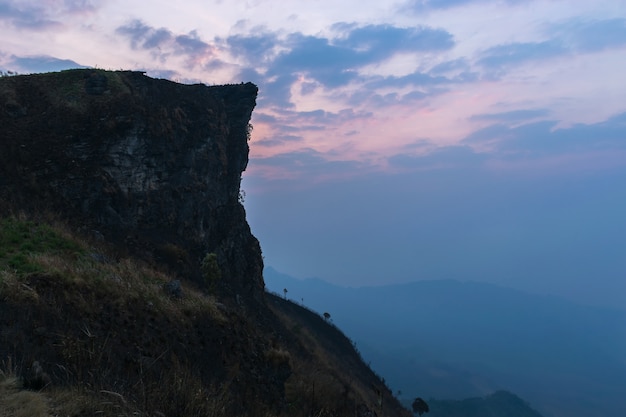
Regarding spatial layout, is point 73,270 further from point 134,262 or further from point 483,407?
point 483,407

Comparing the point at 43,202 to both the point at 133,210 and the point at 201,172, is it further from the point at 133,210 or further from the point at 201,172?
the point at 201,172

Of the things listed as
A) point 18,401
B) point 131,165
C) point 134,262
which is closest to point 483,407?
point 131,165

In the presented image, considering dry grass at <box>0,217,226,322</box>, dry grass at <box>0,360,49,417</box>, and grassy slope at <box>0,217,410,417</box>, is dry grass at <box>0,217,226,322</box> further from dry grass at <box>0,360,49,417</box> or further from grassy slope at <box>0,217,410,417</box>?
dry grass at <box>0,360,49,417</box>

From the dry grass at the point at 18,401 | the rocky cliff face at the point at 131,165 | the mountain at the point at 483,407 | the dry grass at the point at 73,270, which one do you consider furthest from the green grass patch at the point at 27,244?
the mountain at the point at 483,407

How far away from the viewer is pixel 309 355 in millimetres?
36406

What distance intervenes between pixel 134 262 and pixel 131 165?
36.9ft

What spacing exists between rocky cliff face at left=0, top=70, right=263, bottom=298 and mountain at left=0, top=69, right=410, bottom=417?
0.11 meters

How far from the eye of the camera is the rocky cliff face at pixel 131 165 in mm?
24578

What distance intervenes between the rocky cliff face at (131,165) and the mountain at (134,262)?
0.11 meters

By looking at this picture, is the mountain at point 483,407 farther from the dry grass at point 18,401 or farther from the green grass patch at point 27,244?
the dry grass at point 18,401

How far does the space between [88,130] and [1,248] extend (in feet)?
50.7

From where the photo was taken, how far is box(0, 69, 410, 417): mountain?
782 centimetres

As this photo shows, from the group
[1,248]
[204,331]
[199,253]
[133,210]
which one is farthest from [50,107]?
[204,331]

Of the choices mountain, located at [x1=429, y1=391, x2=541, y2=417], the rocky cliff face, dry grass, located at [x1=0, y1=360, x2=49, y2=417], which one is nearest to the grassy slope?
dry grass, located at [x1=0, y1=360, x2=49, y2=417]
